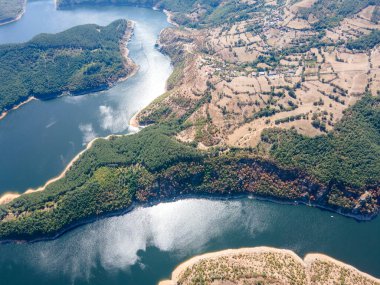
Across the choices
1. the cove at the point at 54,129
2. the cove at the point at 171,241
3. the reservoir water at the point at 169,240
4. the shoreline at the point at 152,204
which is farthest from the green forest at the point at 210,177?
the cove at the point at 54,129

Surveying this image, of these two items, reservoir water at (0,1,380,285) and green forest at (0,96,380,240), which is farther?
green forest at (0,96,380,240)

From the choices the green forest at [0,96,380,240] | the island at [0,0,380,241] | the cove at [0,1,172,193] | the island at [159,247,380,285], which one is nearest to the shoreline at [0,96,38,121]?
the cove at [0,1,172,193]

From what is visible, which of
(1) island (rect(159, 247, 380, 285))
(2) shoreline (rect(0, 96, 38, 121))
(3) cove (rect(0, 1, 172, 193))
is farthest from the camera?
(2) shoreline (rect(0, 96, 38, 121))

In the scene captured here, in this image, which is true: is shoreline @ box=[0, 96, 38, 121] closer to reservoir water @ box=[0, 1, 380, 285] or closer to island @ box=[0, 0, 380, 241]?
reservoir water @ box=[0, 1, 380, 285]

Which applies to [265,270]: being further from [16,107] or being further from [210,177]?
[16,107]

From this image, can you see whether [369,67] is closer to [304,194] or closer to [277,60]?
[277,60]

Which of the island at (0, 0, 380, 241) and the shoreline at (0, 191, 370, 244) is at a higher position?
the island at (0, 0, 380, 241)

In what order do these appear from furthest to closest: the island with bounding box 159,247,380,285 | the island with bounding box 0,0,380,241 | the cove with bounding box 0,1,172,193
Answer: the cove with bounding box 0,1,172,193, the island with bounding box 0,0,380,241, the island with bounding box 159,247,380,285

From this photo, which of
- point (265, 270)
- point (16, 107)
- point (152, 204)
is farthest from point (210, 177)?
point (16, 107)

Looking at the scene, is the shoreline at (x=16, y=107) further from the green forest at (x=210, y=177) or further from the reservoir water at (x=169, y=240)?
the green forest at (x=210, y=177)
